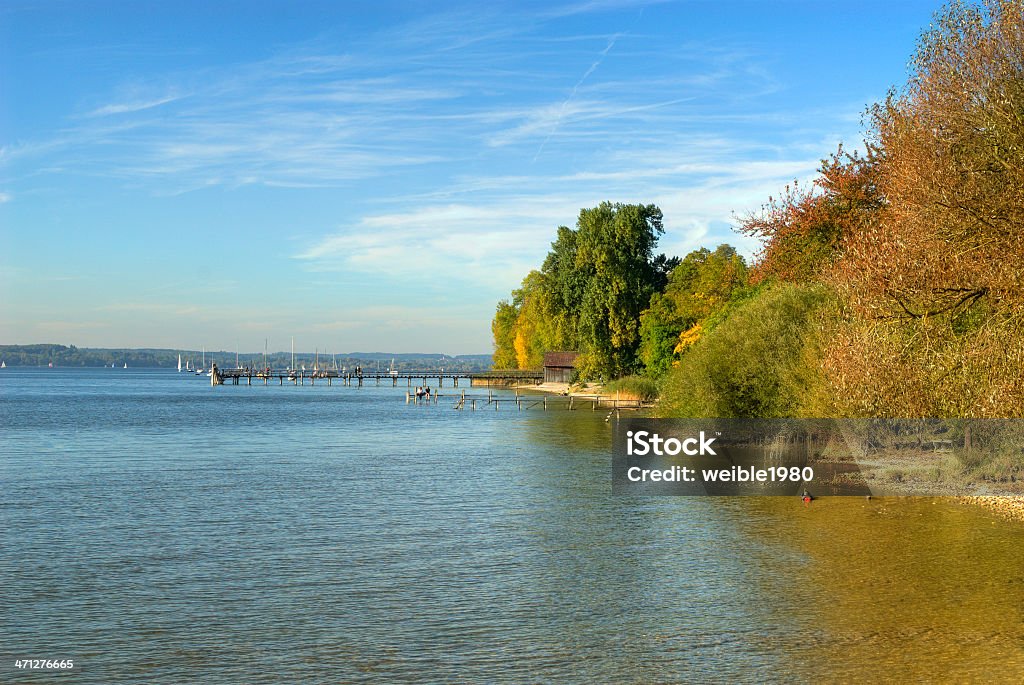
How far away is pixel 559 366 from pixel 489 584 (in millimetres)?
121646

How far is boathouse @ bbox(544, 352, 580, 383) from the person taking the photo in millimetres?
142750

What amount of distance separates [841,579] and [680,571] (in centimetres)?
357

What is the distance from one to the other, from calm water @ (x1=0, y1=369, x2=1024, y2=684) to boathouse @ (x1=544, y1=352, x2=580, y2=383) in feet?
325

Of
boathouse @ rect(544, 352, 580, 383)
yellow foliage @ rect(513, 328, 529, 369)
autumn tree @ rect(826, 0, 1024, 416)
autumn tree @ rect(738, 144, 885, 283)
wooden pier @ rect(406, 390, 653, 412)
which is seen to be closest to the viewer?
autumn tree @ rect(826, 0, 1024, 416)

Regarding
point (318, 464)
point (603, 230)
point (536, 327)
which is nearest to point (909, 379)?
point (318, 464)

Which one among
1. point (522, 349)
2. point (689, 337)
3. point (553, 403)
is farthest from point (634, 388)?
point (522, 349)

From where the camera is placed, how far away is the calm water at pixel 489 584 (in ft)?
55.0

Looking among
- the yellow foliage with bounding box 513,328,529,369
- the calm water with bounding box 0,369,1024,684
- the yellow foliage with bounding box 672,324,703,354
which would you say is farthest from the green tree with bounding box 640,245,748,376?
the yellow foliage with bounding box 513,328,529,369

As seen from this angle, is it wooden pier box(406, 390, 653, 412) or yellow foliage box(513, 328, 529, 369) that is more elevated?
yellow foliage box(513, 328, 529, 369)

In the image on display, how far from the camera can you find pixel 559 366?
14412cm

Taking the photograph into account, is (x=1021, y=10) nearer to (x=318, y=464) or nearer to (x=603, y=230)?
(x=318, y=464)


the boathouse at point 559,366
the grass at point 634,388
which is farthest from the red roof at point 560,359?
the grass at point 634,388

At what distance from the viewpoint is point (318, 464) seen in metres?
50.7

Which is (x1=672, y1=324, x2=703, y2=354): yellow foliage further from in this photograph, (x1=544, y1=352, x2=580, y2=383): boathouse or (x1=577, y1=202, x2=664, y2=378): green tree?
(x1=544, y1=352, x2=580, y2=383): boathouse
